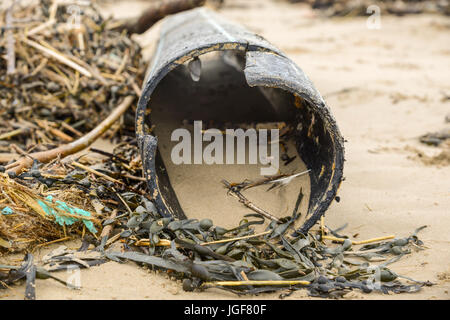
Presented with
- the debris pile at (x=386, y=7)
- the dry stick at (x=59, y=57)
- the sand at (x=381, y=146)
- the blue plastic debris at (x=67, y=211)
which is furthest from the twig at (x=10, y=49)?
the debris pile at (x=386, y=7)

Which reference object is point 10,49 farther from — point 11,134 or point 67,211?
point 67,211

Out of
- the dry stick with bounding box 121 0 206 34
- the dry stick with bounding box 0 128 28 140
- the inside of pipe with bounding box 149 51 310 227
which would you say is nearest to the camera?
the inside of pipe with bounding box 149 51 310 227

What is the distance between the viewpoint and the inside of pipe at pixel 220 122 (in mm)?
2471

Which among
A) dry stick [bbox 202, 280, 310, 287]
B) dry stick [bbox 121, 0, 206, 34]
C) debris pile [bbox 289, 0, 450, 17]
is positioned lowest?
dry stick [bbox 202, 280, 310, 287]

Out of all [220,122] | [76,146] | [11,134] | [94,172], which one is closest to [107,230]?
[94,172]

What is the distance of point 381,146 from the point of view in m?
3.50

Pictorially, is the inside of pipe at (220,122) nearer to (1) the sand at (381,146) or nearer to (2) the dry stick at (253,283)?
(1) the sand at (381,146)

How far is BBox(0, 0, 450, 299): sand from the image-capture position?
1886 mm

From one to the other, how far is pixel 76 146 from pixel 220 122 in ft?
3.18

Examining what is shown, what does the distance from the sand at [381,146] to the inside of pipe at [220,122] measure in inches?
5.1

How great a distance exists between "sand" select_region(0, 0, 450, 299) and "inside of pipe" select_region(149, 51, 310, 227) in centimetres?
13

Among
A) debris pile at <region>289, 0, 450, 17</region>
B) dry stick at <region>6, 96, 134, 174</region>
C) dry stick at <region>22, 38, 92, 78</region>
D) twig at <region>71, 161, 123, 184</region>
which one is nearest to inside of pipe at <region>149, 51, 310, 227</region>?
dry stick at <region>6, 96, 134, 174</region>

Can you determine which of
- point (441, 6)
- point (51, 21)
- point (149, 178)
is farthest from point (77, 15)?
point (441, 6)

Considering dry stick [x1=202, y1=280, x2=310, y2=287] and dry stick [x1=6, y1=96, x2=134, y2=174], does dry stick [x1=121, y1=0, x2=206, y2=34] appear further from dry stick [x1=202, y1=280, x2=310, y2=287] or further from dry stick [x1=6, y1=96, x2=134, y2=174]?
dry stick [x1=202, y1=280, x2=310, y2=287]
